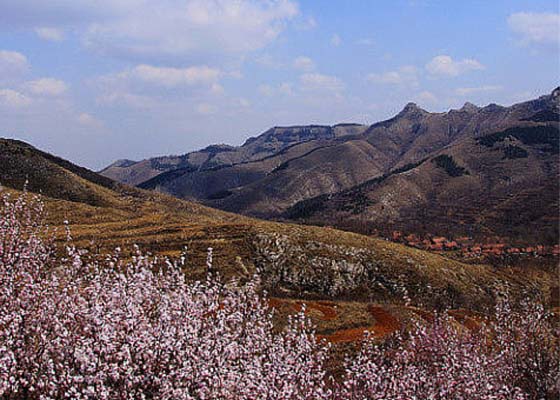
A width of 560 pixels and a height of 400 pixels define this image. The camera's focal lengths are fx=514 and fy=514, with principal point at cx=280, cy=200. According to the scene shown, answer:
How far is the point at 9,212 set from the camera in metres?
18.1

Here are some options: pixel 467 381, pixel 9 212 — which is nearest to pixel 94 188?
pixel 9 212

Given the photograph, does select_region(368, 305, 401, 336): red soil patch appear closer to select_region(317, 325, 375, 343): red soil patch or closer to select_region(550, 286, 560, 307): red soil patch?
select_region(317, 325, 375, 343): red soil patch

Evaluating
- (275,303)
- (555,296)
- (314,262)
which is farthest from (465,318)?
(555,296)

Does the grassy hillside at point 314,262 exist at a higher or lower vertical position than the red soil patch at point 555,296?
higher

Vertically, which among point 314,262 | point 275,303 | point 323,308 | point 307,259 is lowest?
point 323,308

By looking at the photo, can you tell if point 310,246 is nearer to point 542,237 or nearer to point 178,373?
point 178,373

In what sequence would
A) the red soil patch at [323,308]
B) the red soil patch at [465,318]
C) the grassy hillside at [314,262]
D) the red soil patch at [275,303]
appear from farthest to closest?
the grassy hillside at [314,262] → the red soil patch at [465,318] → the red soil patch at [323,308] → the red soil patch at [275,303]

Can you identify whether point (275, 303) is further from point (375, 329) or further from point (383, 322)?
point (383, 322)

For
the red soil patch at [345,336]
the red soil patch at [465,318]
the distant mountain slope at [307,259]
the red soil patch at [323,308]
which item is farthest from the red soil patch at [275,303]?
the red soil patch at [465,318]

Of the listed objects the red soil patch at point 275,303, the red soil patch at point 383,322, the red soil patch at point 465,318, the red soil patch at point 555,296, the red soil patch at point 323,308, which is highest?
the red soil patch at point 275,303

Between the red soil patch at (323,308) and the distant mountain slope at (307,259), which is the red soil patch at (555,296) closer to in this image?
the distant mountain slope at (307,259)

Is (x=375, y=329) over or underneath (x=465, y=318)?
over

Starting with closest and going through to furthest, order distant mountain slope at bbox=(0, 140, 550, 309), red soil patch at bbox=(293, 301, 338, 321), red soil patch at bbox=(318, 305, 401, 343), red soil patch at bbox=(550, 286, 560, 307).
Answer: red soil patch at bbox=(318, 305, 401, 343) → red soil patch at bbox=(293, 301, 338, 321) → distant mountain slope at bbox=(0, 140, 550, 309) → red soil patch at bbox=(550, 286, 560, 307)

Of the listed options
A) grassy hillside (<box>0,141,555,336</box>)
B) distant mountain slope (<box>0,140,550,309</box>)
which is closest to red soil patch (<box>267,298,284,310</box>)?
grassy hillside (<box>0,141,555,336</box>)
